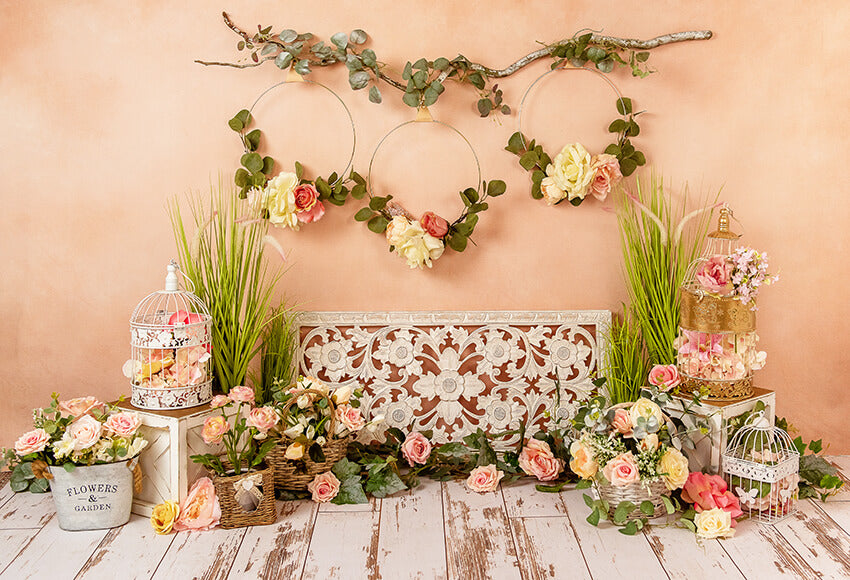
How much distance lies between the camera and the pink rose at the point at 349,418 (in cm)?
278

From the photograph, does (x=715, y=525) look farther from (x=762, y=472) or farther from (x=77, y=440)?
(x=77, y=440)

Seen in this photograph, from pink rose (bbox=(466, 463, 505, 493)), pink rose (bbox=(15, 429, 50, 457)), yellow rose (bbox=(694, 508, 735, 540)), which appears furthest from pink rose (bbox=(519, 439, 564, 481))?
pink rose (bbox=(15, 429, 50, 457))

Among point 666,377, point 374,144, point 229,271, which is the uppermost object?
point 374,144

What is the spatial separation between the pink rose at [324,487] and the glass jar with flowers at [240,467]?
0.18m

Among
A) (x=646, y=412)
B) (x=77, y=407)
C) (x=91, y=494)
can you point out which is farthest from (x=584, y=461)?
(x=77, y=407)

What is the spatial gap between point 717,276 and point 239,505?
1.75 m

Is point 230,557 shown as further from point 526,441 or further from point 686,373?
point 686,373

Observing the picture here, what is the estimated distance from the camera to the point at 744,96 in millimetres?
3102

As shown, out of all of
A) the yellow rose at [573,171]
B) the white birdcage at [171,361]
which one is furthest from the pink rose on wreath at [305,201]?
the yellow rose at [573,171]

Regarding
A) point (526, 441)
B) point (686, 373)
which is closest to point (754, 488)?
point (686, 373)

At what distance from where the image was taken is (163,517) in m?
2.48

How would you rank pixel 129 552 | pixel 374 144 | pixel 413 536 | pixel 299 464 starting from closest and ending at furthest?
pixel 129 552
pixel 413 536
pixel 299 464
pixel 374 144

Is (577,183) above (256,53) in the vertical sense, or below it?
below

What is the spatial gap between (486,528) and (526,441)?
0.65 metres
